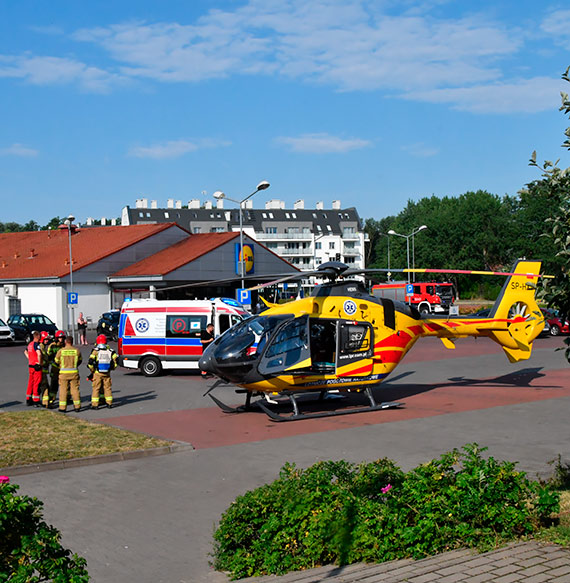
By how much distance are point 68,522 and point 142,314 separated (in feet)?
51.9

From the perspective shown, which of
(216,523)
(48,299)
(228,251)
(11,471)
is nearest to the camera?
(216,523)

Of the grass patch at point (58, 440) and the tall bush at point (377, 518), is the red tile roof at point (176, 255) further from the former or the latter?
the tall bush at point (377, 518)

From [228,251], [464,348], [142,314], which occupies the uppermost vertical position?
[228,251]

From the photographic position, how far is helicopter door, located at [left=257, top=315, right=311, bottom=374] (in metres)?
15.4

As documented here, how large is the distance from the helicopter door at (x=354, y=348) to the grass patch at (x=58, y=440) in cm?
489

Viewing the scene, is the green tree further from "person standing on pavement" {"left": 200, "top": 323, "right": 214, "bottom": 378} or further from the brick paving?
"person standing on pavement" {"left": 200, "top": 323, "right": 214, "bottom": 378}

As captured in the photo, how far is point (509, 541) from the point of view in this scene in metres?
6.43

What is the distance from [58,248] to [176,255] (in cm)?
948

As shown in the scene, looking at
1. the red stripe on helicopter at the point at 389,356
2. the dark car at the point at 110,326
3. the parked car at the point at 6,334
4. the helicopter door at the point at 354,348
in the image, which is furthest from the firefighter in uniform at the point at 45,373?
the parked car at the point at 6,334

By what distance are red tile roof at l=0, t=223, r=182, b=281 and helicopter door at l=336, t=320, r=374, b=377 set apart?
34.8 meters

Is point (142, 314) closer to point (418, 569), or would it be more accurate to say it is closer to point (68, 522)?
point (68, 522)

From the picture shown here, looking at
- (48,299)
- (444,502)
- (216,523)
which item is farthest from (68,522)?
(48,299)

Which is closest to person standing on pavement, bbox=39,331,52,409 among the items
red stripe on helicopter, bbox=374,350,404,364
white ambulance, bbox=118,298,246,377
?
white ambulance, bbox=118,298,246,377

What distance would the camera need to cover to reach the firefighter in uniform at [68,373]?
17.0m
